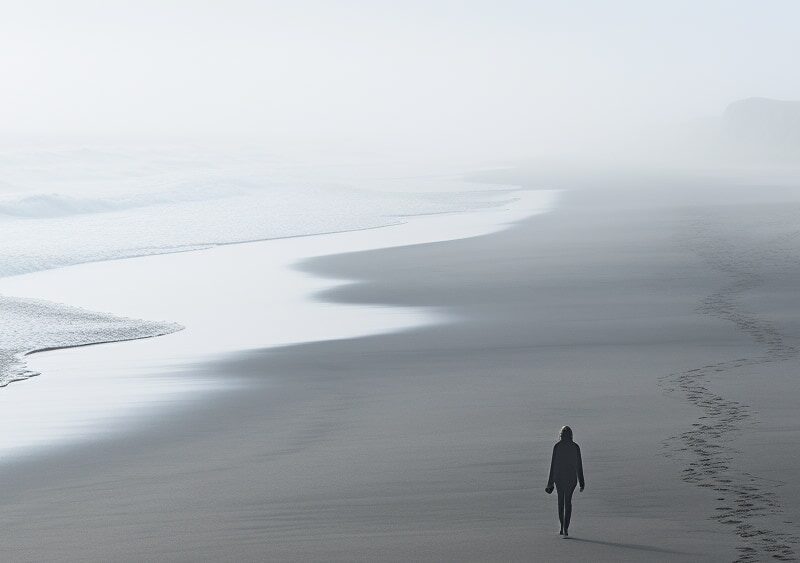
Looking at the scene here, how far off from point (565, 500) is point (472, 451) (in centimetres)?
313

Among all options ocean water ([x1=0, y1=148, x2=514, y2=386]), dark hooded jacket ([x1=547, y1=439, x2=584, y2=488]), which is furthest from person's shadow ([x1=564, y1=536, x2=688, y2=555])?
ocean water ([x1=0, y1=148, x2=514, y2=386])

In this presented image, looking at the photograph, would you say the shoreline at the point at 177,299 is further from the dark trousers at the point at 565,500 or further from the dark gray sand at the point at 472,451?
the dark trousers at the point at 565,500

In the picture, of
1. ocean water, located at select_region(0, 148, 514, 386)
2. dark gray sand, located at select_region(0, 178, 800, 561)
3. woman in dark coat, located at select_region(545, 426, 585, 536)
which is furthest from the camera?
ocean water, located at select_region(0, 148, 514, 386)

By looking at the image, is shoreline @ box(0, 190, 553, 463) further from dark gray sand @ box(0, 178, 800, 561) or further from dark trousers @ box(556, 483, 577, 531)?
dark trousers @ box(556, 483, 577, 531)

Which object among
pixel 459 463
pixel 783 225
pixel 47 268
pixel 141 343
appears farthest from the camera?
pixel 783 225

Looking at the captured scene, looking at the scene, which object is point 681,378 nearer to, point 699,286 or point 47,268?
point 699,286

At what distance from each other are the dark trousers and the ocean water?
10.7 m

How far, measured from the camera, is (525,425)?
44.6 feet

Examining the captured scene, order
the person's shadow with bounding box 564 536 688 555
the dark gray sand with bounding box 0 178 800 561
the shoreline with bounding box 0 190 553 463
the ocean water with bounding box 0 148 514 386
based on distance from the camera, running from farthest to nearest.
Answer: the ocean water with bounding box 0 148 514 386 < the shoreline with bounding box 0 190 553 463 < the dark gray sand with bounding box 0 178 800 561 < the person's shadow with bounding box 564 536 688 555

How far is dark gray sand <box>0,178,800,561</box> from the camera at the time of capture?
31.4 ft

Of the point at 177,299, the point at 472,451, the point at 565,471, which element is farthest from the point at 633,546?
the point at 177,299

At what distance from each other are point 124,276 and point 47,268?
350cm

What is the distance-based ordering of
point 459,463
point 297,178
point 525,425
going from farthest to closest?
1. point 297,178
2. point 525,425
3. point 459,463

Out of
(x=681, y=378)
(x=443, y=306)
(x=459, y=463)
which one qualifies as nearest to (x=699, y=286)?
(x=443, y=306)
